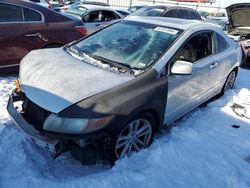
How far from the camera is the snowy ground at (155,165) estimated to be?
3.17 meters

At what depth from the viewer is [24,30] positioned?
19.5 ft

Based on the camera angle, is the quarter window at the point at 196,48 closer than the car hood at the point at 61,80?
No

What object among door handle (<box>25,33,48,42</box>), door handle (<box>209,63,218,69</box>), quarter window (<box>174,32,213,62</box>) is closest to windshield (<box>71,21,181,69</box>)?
quarter window (<box>174,32,213,62</box>)

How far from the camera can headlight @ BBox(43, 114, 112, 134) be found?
292cm

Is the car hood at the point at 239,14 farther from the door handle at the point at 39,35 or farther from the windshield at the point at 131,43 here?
the door handle at the point at 39,35

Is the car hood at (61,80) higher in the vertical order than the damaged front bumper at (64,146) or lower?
higher

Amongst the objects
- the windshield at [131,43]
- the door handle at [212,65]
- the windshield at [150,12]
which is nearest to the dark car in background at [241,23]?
the windshield at [150,12]

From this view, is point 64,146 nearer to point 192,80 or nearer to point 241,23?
point 192,80

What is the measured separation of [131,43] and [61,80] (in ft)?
3.98

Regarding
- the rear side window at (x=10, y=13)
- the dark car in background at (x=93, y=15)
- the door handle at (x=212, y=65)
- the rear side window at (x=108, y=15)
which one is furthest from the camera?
the rear side window at (x=108, y=15)

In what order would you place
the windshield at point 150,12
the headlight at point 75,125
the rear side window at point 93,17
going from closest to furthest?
the headlight at point 75,125, the rear side window at point 93,17, the windshield at point 150,12

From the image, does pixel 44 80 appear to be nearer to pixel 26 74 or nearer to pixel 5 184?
pixel 26 74

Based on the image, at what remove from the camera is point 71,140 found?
304 cm

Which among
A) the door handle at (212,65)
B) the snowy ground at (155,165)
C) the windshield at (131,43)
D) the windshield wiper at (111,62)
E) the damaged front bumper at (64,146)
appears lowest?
the snowy ground at (155,165)
